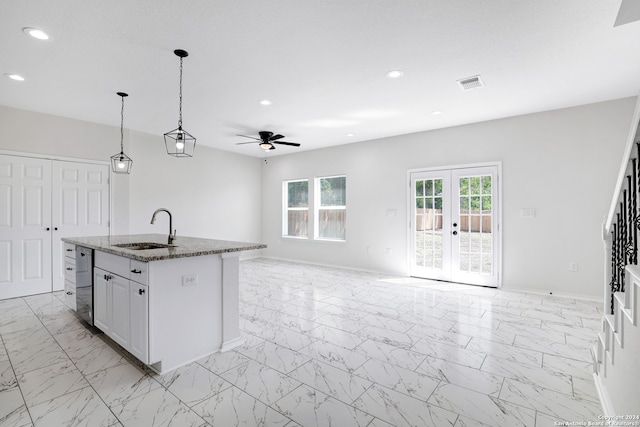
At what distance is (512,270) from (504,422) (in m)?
3.59

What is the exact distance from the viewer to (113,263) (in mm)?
2680

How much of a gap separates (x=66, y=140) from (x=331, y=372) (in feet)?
17.7

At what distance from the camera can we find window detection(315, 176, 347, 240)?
22.6 ft

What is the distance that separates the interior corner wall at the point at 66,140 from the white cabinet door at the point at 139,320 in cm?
375

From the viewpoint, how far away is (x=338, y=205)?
6.97 m

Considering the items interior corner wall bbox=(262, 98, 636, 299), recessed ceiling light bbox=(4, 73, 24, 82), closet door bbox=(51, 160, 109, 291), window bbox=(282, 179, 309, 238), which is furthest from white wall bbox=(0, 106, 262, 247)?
interior corner wall bbox=(262, 98, 636, 299)

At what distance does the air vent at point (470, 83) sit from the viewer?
3427mm

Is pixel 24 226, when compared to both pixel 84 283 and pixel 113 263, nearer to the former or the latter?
pixel 84 283

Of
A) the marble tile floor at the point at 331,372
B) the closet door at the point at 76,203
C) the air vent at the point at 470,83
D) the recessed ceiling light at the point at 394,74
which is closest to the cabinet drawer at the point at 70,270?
the marble tile floor at the point at 331,372

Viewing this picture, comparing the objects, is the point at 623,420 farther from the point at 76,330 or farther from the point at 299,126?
the point at 299,126

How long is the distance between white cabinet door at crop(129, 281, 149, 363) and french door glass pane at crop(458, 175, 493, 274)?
4733mm

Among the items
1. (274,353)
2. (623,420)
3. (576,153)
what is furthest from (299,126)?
(623,420)

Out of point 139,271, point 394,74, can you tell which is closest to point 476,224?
point 394,74

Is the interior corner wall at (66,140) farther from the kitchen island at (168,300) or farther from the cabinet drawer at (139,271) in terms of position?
the cabinet drawer at (139,271)
